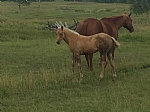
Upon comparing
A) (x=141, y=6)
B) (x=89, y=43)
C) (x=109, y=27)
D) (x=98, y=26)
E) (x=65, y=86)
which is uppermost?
(x=98, y=26)

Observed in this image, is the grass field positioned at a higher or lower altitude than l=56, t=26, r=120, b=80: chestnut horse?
lower

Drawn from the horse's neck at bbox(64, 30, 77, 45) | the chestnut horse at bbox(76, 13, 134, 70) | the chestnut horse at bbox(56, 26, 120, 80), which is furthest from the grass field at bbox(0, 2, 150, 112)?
the chestnut horse at bbox(76, 13, 134, 70)

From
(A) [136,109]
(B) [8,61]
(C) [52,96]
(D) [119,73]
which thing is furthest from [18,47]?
(A) [136,109]

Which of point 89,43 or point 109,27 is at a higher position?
point 109,27

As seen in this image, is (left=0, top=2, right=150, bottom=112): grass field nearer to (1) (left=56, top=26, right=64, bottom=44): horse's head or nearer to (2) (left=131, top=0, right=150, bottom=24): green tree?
(1) (left=56, top=26, right=64, bottom=44): horse's head

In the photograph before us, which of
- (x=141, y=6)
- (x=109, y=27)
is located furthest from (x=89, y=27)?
(x=141, y=6)

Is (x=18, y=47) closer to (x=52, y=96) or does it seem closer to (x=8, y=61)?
(x=8, y=61)

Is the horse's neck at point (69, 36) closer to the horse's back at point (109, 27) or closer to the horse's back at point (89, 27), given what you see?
the horse's back at point (89, 27)

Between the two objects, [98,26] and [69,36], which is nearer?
[69,36]

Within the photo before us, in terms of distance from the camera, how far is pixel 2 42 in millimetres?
20266

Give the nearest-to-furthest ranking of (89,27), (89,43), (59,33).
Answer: (89,43) → (59,33) → (89,27)

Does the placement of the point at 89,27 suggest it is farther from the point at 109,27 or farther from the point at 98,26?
the point at 109,27

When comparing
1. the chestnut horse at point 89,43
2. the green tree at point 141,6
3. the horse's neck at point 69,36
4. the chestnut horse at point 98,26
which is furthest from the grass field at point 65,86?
the green tree at point 141,6

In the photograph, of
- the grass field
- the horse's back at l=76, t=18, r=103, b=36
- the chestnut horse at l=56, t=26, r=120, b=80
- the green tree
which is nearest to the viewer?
the grass field
